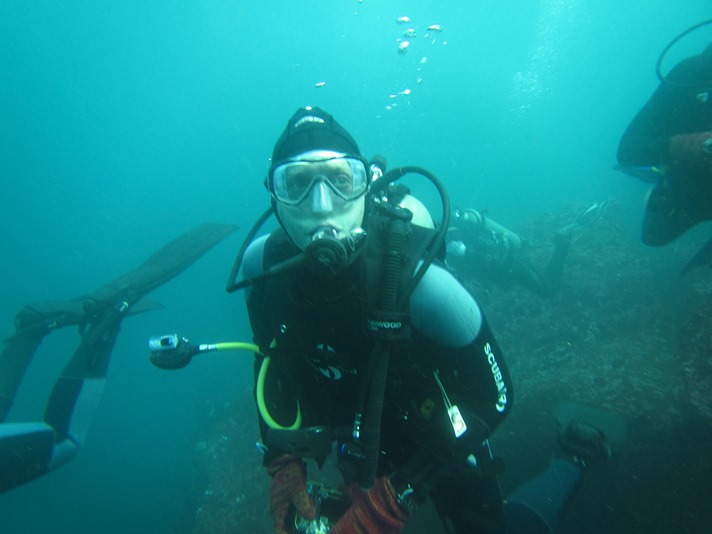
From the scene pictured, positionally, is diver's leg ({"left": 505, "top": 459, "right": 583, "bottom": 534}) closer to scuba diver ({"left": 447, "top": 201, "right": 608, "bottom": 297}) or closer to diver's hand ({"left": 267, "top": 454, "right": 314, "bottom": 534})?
diver's hand ({"left": 267, "top": 454, "right": 314, "bottom": 534})

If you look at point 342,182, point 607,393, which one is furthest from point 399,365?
point 607,393

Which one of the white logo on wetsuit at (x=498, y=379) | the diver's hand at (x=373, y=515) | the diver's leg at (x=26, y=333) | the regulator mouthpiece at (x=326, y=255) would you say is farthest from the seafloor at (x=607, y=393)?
the diver's leg at (x=26, y=333)

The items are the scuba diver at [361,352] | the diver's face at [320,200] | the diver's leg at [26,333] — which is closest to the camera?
the scuba diver at [361,352]

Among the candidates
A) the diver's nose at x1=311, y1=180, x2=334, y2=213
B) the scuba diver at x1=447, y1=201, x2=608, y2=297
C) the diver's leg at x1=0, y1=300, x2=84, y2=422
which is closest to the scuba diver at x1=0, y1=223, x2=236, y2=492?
the diver's leg at x1=0, y1=300, x2=84, y2=422

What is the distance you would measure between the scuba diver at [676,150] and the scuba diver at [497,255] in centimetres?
495

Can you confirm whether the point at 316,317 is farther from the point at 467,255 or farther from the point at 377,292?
the point at 467,255

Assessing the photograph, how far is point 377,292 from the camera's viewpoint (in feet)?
6.68

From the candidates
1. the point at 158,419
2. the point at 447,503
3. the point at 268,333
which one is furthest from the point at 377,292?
the point at 158,419

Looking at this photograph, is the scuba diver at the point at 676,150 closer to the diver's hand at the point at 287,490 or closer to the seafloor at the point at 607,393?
the seafloor at the point at 607,393

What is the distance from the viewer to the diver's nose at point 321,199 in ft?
6.81

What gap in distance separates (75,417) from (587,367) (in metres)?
10.4

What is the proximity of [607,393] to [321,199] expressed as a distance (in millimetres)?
6243

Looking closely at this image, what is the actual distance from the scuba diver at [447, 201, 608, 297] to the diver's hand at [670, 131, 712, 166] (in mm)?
5851

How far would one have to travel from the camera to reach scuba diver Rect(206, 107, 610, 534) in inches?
Answer: 78.5
